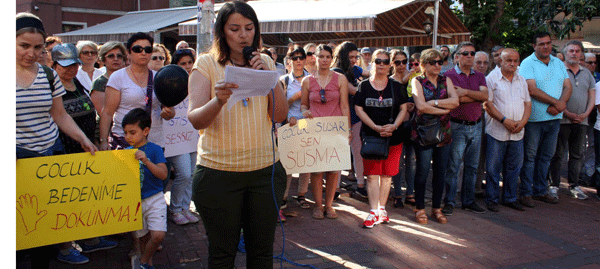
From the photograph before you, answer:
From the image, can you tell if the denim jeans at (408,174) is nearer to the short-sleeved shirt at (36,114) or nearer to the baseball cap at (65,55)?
the baseball cap at (65,55)

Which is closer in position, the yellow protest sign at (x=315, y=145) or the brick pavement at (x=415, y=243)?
the brick pavement at (x=415, y=243)

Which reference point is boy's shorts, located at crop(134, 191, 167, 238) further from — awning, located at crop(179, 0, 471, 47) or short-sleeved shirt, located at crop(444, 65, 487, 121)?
awning, located at crop(179, 0, 471, 47)

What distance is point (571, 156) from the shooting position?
766cm

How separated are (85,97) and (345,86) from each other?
2.89 metres

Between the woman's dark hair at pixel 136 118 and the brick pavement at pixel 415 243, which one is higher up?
the woman's dark hair at pixel 136 118

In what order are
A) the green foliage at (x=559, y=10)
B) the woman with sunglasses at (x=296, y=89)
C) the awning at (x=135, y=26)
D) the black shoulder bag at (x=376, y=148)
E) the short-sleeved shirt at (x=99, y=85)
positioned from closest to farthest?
the short-sleeved shirt at (x=99, y=85) → the black shoulder bag at (x=376, y=148) → the woman with sunglasses at (x=296, y=89) → the green foliage at (x=559, y=10) → the awning at (x=135, y=26)

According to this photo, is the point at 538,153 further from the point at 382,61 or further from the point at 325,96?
the point at 325,96

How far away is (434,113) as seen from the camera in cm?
577

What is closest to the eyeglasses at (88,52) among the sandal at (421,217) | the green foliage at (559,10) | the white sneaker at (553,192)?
the sandal at (421,217)

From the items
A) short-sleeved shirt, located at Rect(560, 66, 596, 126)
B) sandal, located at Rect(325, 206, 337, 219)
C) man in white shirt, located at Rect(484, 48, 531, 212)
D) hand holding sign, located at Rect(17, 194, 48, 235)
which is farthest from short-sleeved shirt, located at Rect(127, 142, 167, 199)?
short-sleeved shirt, located at Rect(560, 66, 596, 126)

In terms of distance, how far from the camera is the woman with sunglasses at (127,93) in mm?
4504

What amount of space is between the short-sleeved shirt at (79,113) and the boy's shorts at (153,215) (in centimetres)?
87

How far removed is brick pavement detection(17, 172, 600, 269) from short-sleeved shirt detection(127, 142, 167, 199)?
2.31ft

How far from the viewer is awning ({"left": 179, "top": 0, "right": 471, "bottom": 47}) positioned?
11.6m
